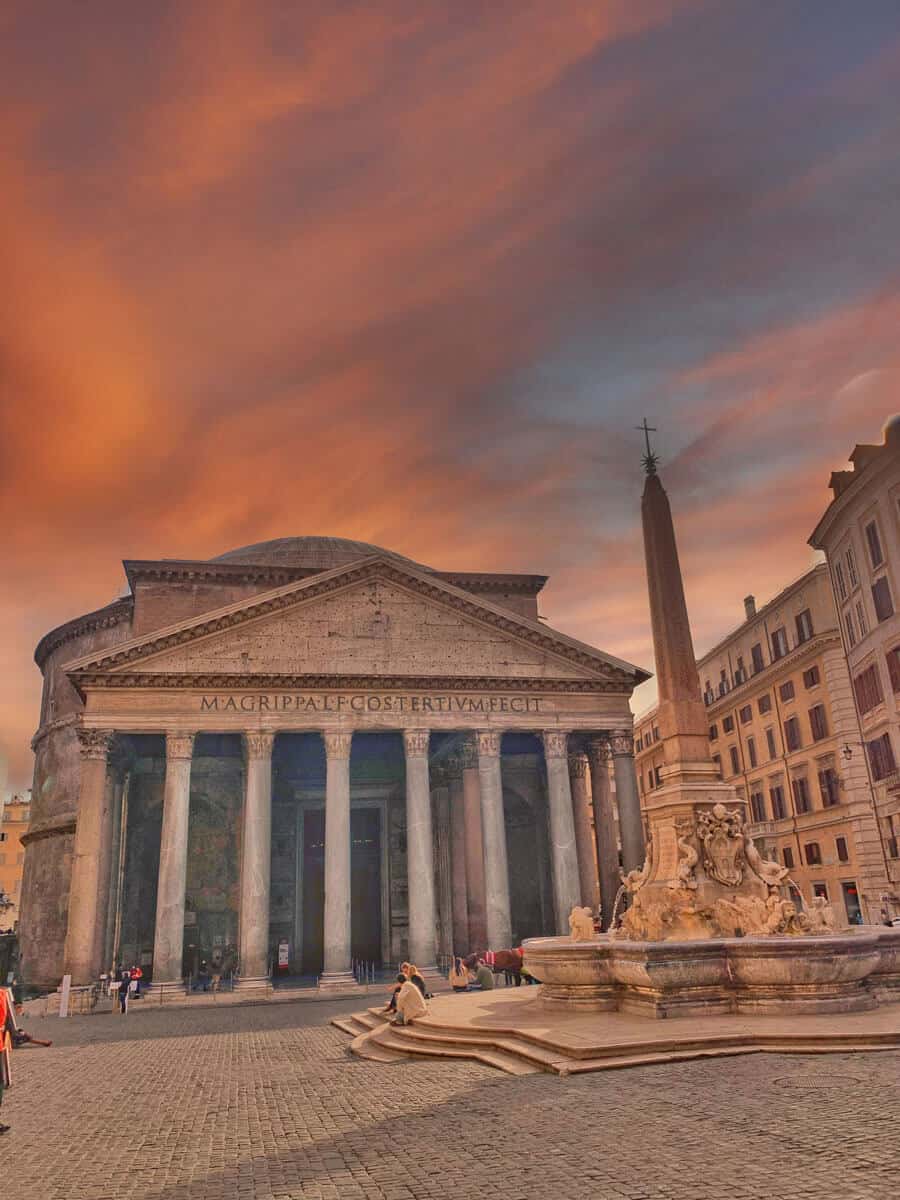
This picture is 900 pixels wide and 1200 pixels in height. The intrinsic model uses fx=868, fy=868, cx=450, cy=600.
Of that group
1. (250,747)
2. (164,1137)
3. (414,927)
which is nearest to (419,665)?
(250,747)

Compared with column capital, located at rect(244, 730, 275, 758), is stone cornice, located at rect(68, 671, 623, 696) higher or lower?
higher

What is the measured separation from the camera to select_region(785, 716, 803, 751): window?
3653 cm

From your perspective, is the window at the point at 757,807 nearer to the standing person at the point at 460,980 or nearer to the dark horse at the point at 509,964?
the dark horse at the point at 509,964

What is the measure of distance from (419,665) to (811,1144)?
21033 millimetres

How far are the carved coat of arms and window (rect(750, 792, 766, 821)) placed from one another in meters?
31.5

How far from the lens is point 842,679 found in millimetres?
33562

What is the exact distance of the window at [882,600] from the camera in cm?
2678

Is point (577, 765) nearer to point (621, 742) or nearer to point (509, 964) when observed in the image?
point (621, 742)

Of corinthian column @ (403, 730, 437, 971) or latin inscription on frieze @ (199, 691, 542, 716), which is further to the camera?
latin inscription on frieze @ (199, 691, 542, 716)

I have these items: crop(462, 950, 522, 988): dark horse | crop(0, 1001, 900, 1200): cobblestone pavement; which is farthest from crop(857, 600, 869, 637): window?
crop(0, 1001, 900, 1200): cobblestone pavement

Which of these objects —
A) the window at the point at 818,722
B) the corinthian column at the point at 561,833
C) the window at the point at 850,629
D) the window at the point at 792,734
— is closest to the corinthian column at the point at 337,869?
the corinthian column at the point at 561,833

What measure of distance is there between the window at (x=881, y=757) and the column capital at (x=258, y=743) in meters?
18.8


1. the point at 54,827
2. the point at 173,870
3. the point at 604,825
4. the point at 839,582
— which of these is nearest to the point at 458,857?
the point at 604,825

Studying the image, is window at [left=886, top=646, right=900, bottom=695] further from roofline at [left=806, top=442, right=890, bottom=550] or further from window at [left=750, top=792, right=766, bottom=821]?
window at [left=750, top=792, right=766, bottom=821]
